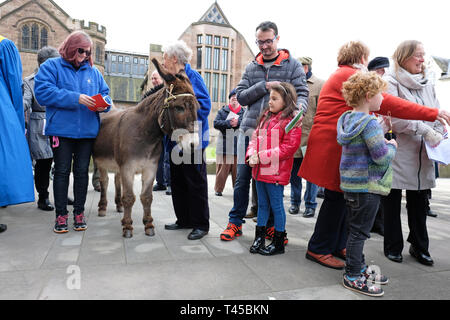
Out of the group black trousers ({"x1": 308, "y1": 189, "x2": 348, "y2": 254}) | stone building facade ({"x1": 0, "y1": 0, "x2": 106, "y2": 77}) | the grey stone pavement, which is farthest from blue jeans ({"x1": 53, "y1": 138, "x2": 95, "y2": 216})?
stone building facade ({"x1": 0, "y1": 0, "x2": 106, "y2": 77})

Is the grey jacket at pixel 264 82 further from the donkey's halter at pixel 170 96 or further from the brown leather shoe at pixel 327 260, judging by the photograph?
the brown leather shoe at pixel 327 260

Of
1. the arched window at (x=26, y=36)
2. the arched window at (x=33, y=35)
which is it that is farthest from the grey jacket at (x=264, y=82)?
the arched window at (x=26, y=36)

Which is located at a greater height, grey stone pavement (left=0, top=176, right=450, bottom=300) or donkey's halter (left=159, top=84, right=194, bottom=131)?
donkey's halter (left=159, top=84, right=194, bottom=131)

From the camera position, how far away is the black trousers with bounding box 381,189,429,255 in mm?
3195

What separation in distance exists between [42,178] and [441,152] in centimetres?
539

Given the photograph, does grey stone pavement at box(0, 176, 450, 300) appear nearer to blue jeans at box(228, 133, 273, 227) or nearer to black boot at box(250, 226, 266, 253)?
black boot at box(250, 226, 266, 253)

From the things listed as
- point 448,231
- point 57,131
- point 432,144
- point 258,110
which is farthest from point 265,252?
point 448,231

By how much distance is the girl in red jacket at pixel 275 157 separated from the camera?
10.2 feet

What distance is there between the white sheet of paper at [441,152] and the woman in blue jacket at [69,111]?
3534mm

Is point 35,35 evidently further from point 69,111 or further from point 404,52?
point 404,52

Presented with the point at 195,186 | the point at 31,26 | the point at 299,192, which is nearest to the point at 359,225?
the point at 195,186

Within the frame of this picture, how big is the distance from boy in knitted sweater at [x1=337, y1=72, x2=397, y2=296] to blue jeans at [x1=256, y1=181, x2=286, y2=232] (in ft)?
2.42

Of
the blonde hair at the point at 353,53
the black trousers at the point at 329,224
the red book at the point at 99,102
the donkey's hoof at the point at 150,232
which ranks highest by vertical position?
the blonde hair at the point at 353,53

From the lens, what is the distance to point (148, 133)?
3766 millimetres
